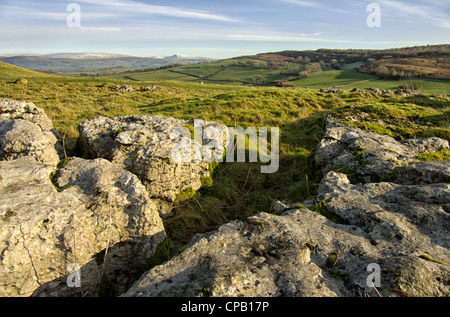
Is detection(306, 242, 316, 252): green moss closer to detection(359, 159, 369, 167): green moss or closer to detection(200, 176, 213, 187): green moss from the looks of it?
detection(359, 159, 369, 167): green moss

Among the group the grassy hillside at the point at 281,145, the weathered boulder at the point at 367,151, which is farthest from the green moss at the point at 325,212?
the weathered boulder at the point at 367,151

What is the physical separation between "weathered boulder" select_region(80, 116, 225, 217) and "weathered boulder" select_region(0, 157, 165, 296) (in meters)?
1.33

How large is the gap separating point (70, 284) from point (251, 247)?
2.75 m

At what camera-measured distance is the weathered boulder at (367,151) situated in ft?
20.3

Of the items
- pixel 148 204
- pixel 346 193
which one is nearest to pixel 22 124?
pixel 148 204

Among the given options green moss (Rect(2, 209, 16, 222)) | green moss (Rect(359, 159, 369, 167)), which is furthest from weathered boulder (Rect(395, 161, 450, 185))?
green moss (Rect(2, 209, 16, 222))

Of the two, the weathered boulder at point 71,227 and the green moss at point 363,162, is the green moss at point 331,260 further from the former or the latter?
the green moss at point 363,162

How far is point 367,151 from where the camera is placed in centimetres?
677

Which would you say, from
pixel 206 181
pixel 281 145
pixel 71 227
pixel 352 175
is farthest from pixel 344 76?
pixel 71 227

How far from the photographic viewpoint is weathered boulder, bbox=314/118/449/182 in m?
6.18

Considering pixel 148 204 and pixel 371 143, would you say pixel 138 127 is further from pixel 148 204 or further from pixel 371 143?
pixel 371 143

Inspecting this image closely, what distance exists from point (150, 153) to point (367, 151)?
6.08 meters

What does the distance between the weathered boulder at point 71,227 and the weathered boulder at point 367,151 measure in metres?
5.26

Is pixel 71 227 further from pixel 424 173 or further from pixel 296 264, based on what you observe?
pixel 424 173
